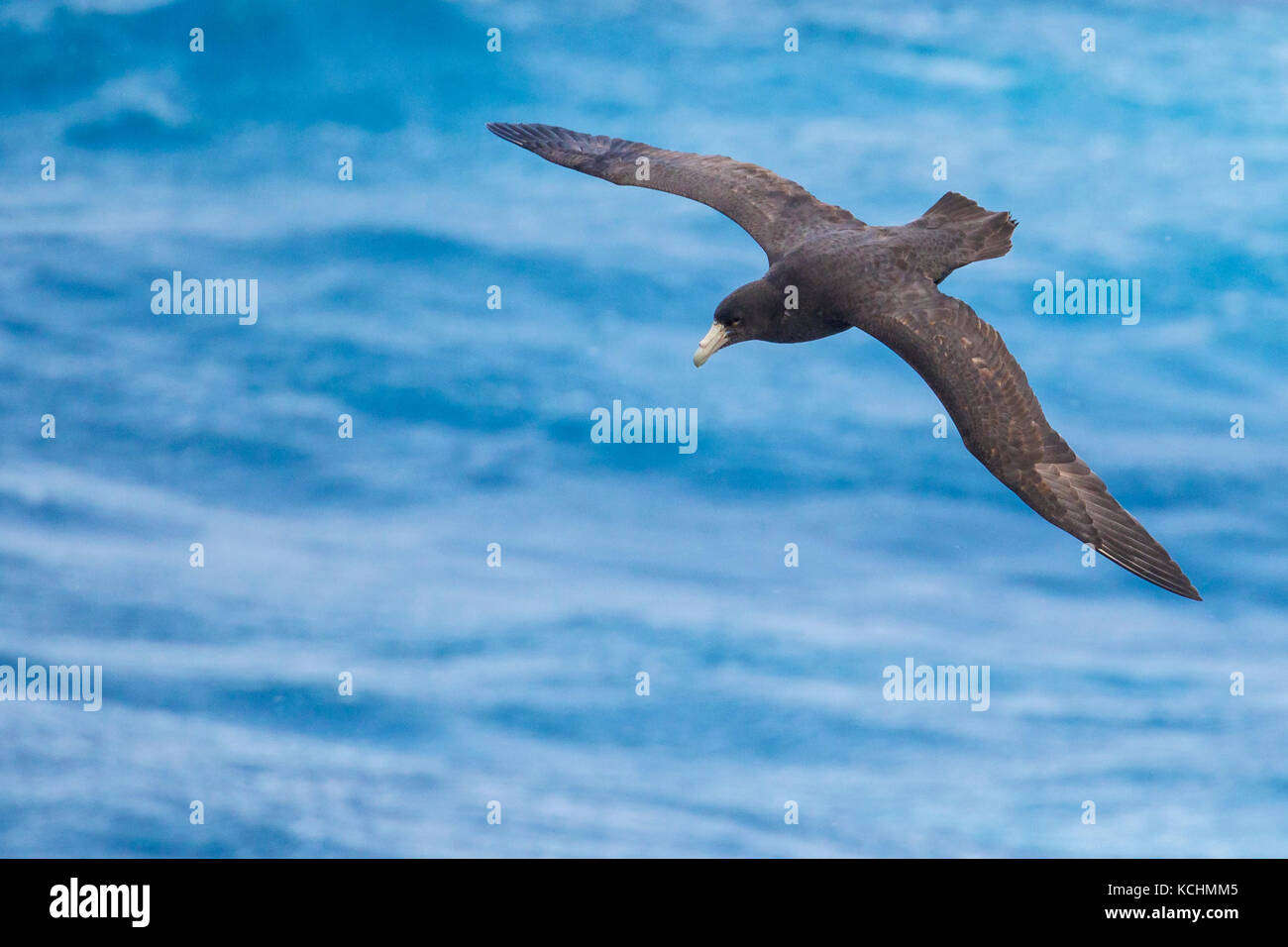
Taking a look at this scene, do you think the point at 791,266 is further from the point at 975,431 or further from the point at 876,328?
the point at 975,431

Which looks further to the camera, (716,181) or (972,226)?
(716,181)

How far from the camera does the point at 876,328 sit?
65.3 ft

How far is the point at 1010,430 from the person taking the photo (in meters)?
19.0

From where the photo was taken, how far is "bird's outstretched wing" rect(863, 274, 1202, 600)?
18.7m

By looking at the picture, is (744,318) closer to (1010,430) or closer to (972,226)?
(972,226)

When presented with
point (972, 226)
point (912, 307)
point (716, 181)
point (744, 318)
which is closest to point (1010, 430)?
point (912, 307)

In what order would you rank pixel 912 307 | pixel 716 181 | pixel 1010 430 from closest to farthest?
pixel 1010 430 < pixel 912 307 < pixel 716 181

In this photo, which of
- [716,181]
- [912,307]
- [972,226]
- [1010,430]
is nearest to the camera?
[1010,430]

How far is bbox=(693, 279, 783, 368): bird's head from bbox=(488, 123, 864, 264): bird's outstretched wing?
0.78 m

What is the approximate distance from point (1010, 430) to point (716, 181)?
6117 millimetres

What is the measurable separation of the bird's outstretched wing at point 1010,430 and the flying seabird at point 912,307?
11 mm

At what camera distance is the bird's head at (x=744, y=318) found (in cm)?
2111
